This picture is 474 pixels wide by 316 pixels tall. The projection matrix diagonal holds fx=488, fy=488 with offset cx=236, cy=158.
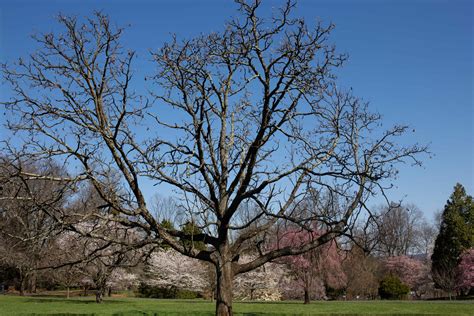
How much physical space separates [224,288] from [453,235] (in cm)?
3514

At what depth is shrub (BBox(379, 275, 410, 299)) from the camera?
40250 mm

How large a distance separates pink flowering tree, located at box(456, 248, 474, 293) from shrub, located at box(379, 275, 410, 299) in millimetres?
4229

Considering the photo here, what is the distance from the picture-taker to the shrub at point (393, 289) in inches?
1585

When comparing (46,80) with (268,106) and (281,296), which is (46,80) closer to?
(268,106)

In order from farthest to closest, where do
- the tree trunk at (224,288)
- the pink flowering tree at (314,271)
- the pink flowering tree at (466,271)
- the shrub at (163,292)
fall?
the shrub at (163,292) → the pink flowering tree at (466,271) → the pink flowering tree at (314,271) → the tree trunk at (224,288)

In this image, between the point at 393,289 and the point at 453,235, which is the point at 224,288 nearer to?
the point at 393,289

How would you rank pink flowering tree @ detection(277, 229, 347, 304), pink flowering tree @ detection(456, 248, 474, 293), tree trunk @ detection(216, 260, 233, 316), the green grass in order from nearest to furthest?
tree trunk @ detection(216, 260, 233, 316), the green grass, pink flowering tree @ detection(277, 229, 347, 304), pink flowering tree @ detection(456, 248, 474, 293)

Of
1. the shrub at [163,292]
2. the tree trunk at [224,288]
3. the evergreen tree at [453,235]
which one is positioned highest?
the evergreen tree at [453,235]

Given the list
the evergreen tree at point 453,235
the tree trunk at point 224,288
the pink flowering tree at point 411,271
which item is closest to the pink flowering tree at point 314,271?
the evergreen tree at point 453,235

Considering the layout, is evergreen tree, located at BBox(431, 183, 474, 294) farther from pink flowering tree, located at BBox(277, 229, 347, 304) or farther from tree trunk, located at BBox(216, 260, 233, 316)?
tree trunk, located at BBox(216, 260, 233, 316)

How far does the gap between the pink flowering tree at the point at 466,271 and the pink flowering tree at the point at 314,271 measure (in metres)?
9.23

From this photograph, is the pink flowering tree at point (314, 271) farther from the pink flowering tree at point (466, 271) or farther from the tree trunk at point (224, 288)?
the tree trunk at point (224, 288)

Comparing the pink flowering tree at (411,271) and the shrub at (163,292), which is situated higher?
the pink flowering tree at (411,271)

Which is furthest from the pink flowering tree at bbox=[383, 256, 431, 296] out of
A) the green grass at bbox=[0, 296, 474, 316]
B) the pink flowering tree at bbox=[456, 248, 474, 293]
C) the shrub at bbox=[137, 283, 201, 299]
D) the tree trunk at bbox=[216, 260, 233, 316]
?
the tree trunk at bbox=[216, 260, 233, 316]
